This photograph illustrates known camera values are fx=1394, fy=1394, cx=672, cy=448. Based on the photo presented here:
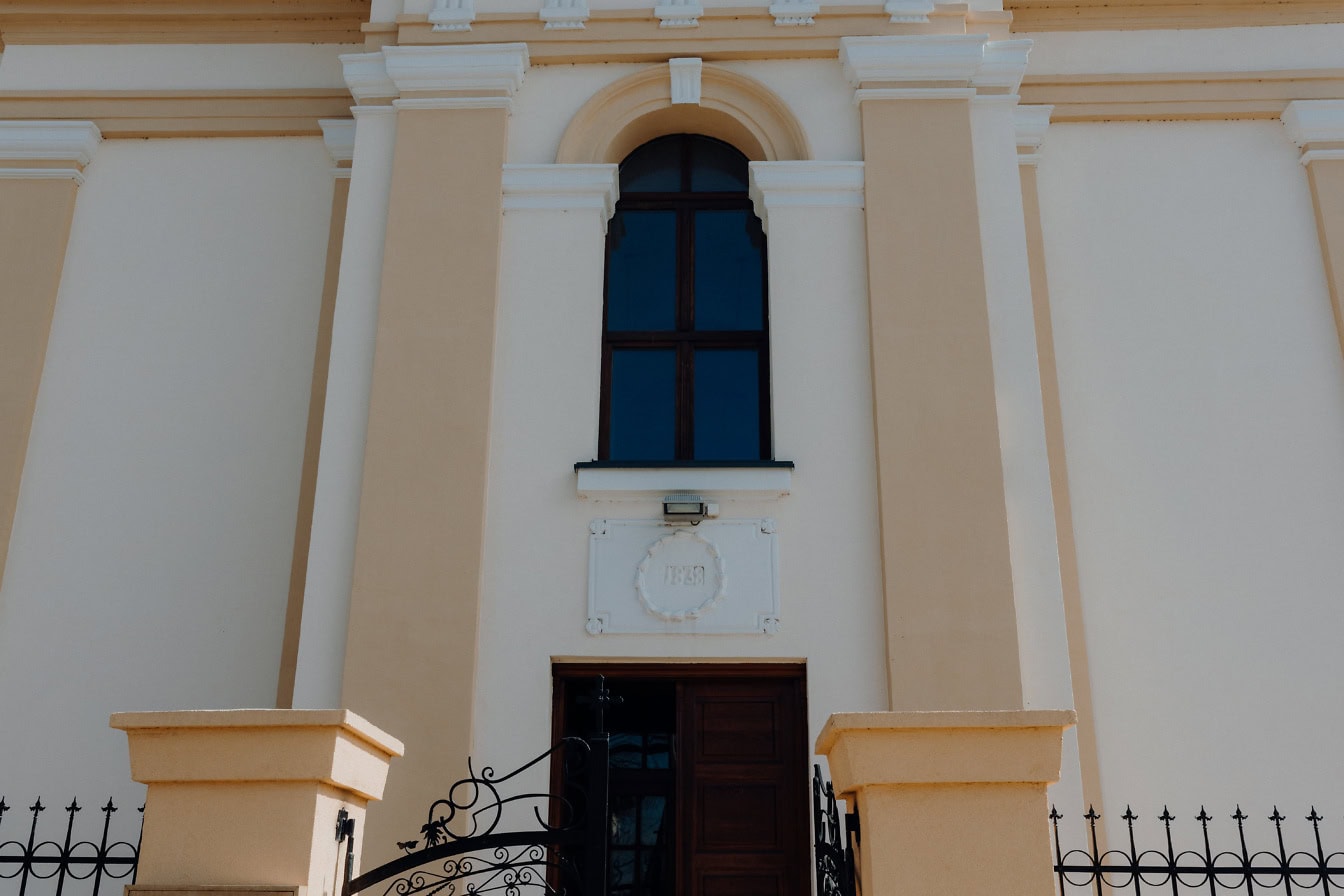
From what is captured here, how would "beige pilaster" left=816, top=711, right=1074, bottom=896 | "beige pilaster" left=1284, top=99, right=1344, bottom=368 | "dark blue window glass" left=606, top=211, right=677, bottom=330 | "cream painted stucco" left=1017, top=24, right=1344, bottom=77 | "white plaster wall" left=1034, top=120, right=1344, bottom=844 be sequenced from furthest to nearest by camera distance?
1. "cream painted stucco" left=1017, top=24, right=1344, bottom=77
2. "beige pilaster" left=1284, top=99, right=1344, bottom=368
3. "dark blue window glass" left=606, top=211, right=677, bottom=330
4. "white plaster wall" left=1034, top=120, right=1344, bottom=844
5. "beige pilaster" left=816, top=711, right=1074, bottom=896

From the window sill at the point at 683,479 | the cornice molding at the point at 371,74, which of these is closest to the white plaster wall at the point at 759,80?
the cornice molding at the point at 371,74

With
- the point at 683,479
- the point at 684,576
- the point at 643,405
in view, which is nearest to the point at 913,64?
the point at 643,405

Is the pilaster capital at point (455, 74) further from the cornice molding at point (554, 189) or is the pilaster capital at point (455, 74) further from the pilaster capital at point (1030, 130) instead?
the pilaster capital at point (1030, 130)

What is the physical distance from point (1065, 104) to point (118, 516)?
759cm

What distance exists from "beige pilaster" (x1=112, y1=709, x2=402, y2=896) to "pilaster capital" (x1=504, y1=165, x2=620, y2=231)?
16.1 ft

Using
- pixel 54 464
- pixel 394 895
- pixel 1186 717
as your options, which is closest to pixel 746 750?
pixel 394 895

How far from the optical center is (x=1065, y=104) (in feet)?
35.0

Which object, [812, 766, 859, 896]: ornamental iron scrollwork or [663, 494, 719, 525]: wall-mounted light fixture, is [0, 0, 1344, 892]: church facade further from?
[812, 766, 859, 896]: ornamental iron scrollwork

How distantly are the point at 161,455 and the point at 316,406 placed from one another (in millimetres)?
1150

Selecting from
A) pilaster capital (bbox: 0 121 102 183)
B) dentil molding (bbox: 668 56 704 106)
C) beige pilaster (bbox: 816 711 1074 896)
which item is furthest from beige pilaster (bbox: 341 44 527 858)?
beige pilaster (bbox: 816 711 1074 896)

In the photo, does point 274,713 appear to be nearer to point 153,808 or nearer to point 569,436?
point 153,808

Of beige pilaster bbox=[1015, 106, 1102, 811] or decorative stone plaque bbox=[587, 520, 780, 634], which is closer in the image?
decorative stone plaque bbox=[587, 520, 780, 634]

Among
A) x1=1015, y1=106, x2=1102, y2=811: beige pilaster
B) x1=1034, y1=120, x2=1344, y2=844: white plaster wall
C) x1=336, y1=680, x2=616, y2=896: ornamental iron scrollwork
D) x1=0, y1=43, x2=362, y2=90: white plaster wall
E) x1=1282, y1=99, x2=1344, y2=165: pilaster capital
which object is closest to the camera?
x1=336, y1=680, x2=616, y2=896: ornamental iron scrollwork

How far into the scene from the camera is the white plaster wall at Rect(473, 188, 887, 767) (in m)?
8.00
